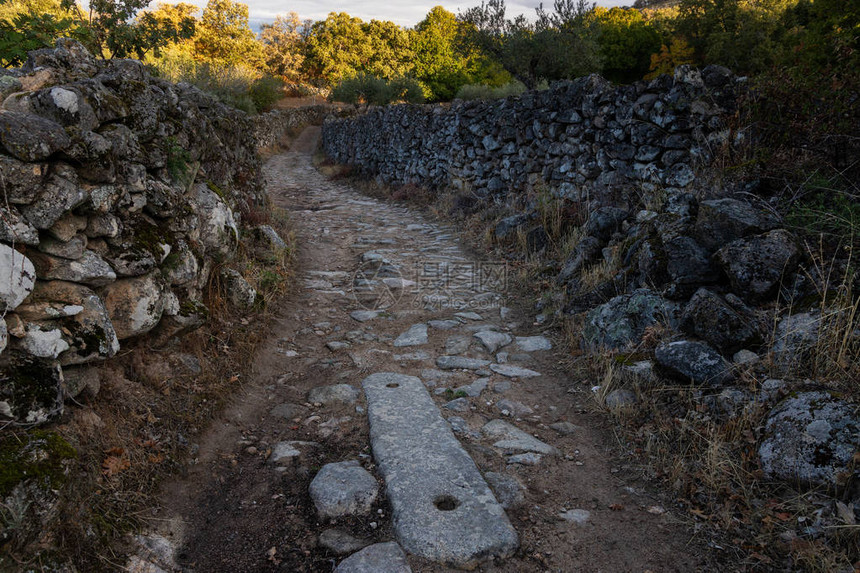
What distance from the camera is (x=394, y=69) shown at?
3294 centimetres

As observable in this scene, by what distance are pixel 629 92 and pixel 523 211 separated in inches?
97.4

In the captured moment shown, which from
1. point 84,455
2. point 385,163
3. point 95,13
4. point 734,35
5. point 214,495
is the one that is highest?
point 734,35

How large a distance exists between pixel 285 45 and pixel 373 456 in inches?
1761

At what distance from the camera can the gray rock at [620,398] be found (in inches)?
136

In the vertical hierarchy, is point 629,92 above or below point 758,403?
above

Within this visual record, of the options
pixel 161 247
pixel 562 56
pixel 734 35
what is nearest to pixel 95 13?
pixel 161 247

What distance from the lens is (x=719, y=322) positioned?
3.36m

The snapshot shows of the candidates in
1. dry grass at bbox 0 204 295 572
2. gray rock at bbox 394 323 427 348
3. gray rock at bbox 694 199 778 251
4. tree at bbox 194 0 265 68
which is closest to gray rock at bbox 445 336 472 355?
gray rock at bbox 394 323 427 348

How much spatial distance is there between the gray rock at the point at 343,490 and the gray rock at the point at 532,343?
2.33 meters

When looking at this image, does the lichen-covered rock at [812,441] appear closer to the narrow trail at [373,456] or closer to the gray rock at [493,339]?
the narrow trail at [373,456]

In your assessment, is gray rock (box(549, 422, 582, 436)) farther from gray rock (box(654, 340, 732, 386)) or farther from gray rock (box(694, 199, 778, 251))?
gray rock (box(694, 199, 778, 251))

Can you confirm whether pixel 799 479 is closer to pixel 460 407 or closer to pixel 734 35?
pixel 460 407

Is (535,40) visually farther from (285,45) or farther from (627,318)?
(285,45)

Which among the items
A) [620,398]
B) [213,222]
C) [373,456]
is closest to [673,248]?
[620,398]
